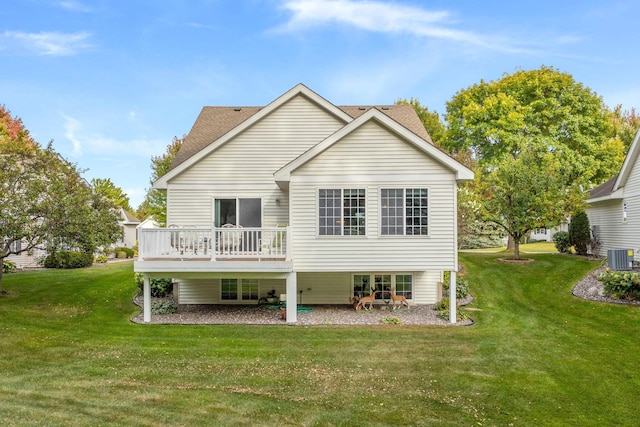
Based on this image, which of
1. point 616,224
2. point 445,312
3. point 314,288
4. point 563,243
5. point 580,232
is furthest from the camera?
point 563,243

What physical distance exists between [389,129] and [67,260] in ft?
70.0

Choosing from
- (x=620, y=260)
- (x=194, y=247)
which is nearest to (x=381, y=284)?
(x=194, y=247)

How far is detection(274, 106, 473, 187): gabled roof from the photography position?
41.5 feet

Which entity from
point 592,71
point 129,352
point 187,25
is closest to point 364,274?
point 129,352

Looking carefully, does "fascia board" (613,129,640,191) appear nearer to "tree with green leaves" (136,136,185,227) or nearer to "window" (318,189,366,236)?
"window" (318,189,366,236)

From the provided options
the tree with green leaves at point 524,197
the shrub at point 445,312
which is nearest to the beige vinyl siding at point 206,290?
the shrub at point 445,312

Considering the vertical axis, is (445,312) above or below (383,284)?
below

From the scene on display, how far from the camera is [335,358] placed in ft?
30.7

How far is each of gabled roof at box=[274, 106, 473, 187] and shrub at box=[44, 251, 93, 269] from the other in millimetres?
17970

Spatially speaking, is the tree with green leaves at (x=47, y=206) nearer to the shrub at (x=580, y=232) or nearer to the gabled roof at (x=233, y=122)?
the gabled roof at (x=233, y=122)

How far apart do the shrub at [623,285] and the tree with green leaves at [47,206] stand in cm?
1763

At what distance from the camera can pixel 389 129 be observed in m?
12.9

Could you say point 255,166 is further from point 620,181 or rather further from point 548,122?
point 548,122

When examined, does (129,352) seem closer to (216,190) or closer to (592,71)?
(216,190)
